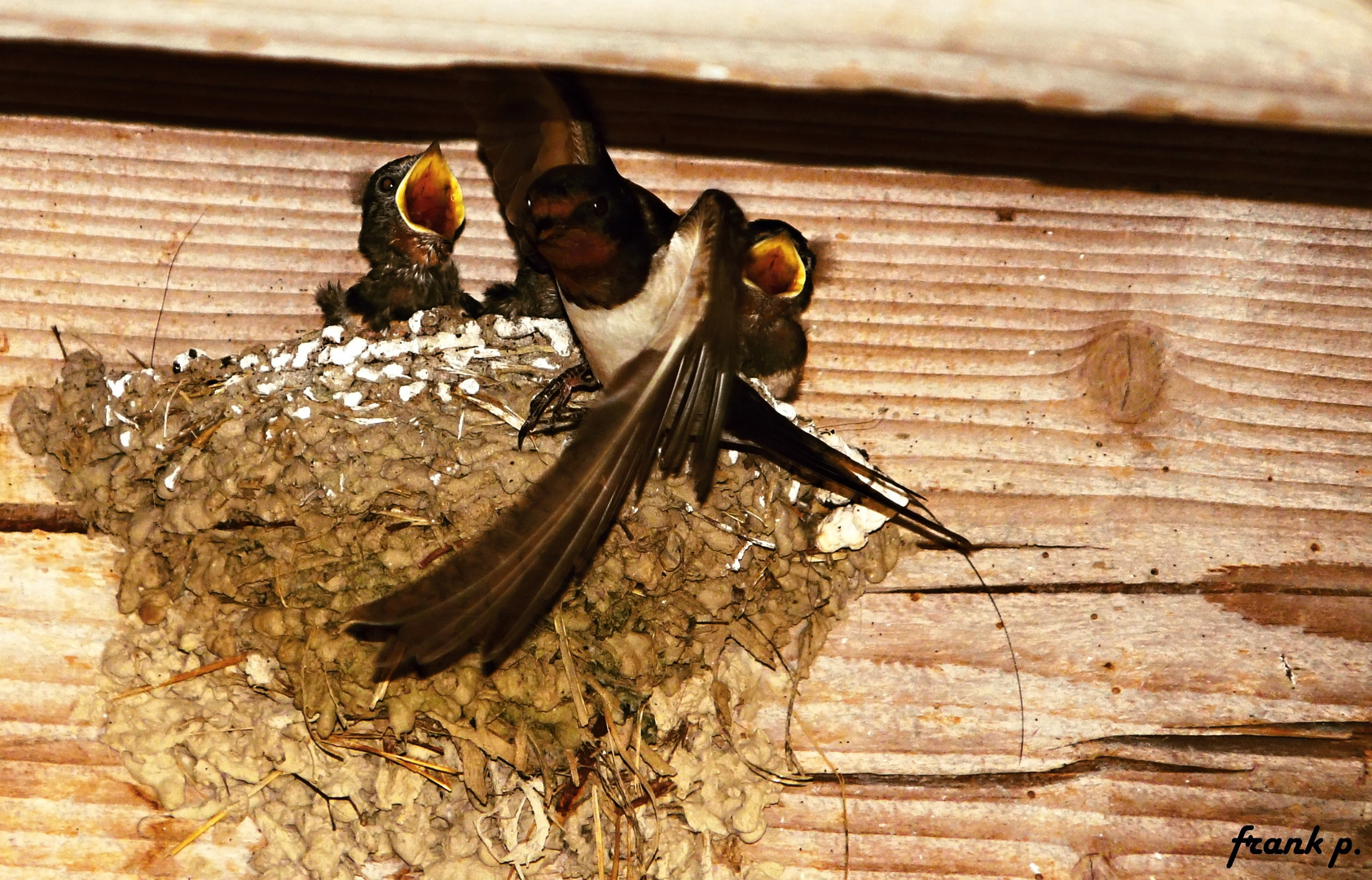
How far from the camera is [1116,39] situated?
2.21 feet

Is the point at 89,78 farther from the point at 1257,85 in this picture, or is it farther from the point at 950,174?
the point at 1257,85

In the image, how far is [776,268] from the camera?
2.12 metres

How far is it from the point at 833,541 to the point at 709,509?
234 mm

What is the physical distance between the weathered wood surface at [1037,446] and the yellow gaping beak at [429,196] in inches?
8.8

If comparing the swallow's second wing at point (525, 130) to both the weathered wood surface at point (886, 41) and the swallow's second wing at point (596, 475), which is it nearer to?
the swallow's second wing at point (596, 475)

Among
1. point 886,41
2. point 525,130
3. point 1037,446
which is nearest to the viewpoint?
point 886,41

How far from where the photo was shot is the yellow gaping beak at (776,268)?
2.03m

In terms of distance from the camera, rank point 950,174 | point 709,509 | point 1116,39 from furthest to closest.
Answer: point 709,509, point 950,174, point 1116,39

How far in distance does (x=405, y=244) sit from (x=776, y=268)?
0.73m

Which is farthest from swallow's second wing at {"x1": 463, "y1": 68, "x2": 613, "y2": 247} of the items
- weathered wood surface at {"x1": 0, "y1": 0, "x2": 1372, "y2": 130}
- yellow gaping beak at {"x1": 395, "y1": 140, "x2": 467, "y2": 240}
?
weathered wood surface at {"x1": 0, "y1": 0, "x2": 1372, "y2": 130}

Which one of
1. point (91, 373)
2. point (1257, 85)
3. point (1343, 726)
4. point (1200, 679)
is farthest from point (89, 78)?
point (1343, 726)

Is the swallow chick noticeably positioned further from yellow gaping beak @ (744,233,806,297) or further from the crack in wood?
the crack in wood

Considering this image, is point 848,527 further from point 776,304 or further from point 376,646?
point 376,646

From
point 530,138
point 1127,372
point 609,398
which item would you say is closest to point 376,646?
point 609,398
